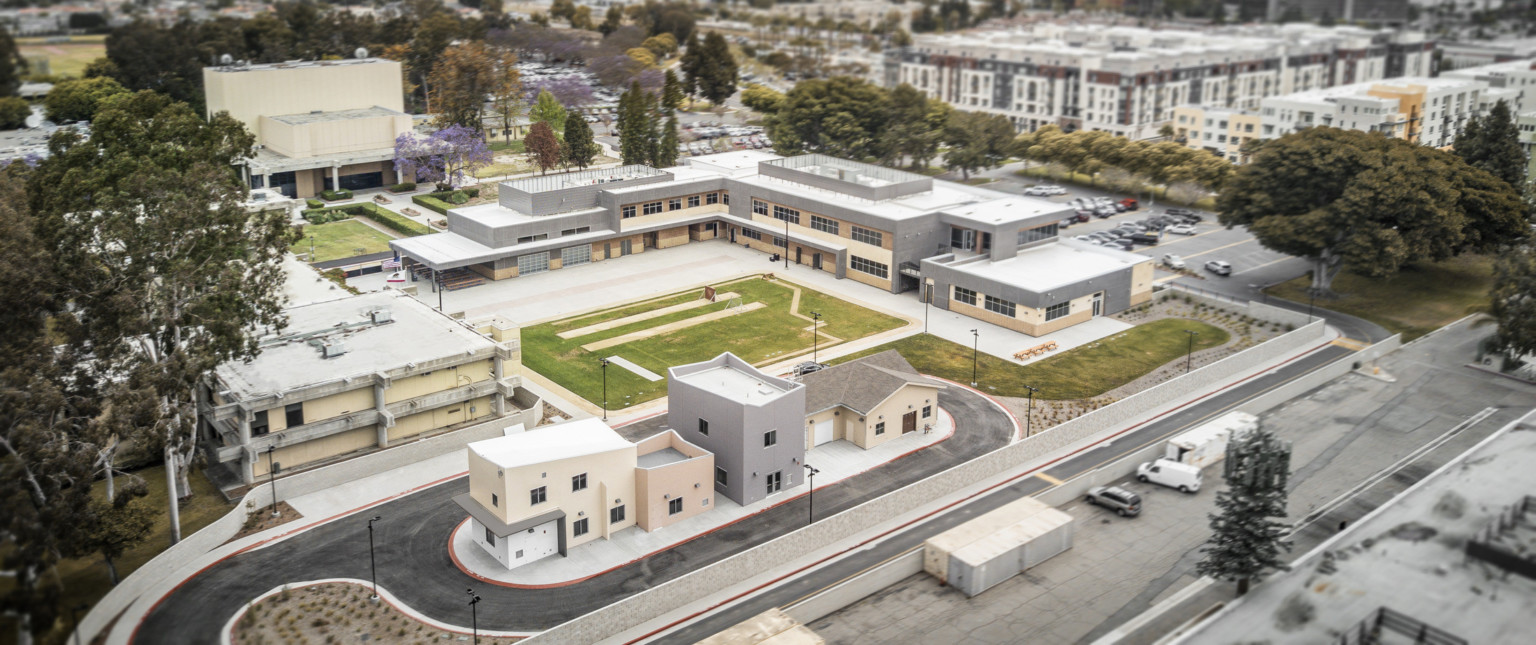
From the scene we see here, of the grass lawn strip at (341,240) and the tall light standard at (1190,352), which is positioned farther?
the grass lawn strip at (341,240)

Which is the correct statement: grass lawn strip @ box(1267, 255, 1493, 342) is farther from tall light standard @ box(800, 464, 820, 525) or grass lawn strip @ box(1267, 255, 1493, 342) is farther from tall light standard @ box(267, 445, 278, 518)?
tall light standard @ box(267, 445, 278, 518)

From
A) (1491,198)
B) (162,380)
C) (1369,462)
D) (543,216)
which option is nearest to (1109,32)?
(1491,198)

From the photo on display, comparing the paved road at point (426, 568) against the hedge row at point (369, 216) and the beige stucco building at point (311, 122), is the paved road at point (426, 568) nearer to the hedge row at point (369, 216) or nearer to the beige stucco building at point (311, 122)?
the hedge row at point (369, 216)

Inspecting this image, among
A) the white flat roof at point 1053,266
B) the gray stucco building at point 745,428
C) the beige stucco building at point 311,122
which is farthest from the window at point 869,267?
the beige stucco building at point 311,122

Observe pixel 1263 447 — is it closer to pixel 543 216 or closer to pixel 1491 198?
pixel 1491 198

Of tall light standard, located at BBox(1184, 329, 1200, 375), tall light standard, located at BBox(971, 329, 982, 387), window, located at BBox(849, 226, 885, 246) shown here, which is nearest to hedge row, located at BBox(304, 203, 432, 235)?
window, located at BBox(849, 226, 885, 246)

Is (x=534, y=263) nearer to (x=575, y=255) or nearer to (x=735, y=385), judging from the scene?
(x=575, y=255)

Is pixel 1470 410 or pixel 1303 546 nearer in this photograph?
pixel 1303 546
